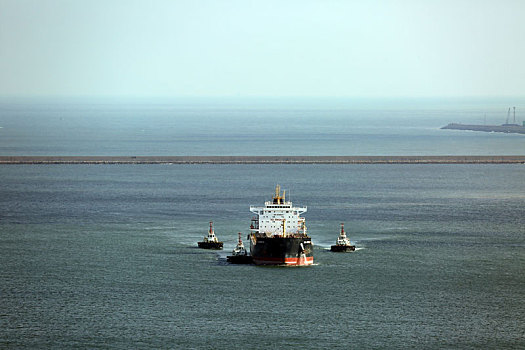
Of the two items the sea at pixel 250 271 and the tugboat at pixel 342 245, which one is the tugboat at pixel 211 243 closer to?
the sea at pixel 250 271

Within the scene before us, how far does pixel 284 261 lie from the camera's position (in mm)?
75188

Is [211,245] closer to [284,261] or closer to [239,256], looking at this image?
[239,256]

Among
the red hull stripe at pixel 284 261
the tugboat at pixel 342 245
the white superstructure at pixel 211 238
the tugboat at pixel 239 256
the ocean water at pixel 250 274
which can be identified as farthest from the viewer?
the white superstructure at pixel 211 238

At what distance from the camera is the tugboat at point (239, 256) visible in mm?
74875

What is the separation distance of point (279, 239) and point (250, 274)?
499 cm

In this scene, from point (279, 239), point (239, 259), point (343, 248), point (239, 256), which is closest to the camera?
point (239, 259)

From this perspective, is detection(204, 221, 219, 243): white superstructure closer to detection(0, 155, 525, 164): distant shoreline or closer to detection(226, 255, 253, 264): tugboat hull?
detection(226, 255, 253, 264): tugboat hull

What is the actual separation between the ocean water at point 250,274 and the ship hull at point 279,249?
5.72ft

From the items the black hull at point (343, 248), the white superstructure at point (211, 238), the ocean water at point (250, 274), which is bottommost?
the ocean water at point (250, 274)

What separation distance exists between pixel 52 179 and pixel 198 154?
154 feet

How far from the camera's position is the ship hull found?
74812 millimetres

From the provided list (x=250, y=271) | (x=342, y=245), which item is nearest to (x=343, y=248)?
(x=342, y=245)

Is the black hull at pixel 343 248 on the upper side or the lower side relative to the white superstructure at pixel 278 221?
lower

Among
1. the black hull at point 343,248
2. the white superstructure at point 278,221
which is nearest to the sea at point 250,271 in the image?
the black hull at point 343,248
